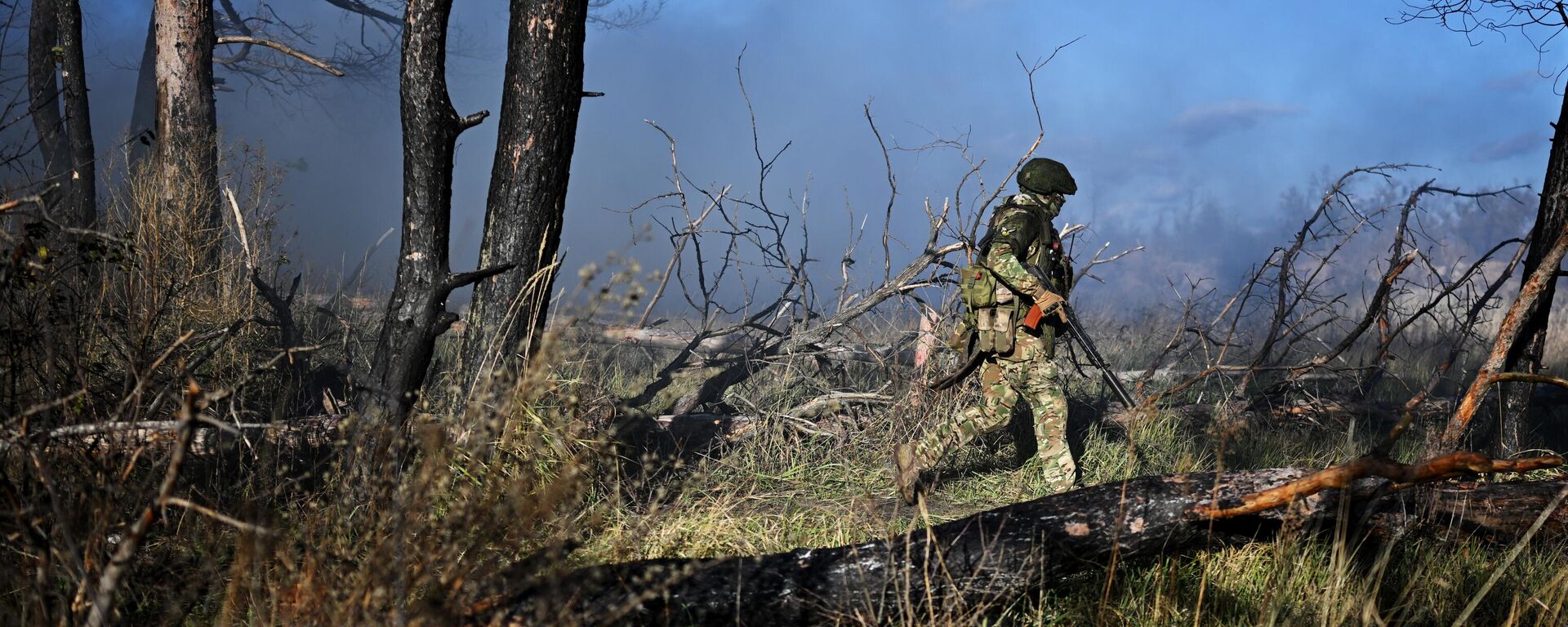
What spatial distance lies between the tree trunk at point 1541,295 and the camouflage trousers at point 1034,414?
244cm

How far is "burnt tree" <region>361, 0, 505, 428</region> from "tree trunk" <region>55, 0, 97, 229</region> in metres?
4.75

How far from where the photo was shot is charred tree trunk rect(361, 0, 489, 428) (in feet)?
14.2

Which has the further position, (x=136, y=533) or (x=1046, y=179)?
(x=1046, y=179)

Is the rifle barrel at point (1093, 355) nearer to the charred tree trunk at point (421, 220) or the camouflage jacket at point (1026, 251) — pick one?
the camouflage jacket at point (1026, 251)

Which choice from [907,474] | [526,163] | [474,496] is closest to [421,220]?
[526,163]

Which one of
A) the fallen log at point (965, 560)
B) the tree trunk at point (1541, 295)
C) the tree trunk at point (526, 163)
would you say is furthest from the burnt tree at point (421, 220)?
the tree trunk at point (1541, 295)

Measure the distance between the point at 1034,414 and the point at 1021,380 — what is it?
199 mm

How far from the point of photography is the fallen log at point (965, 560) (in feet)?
7.98

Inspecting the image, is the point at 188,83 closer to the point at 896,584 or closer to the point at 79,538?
the point at 79,538

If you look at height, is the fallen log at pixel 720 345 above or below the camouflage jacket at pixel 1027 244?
below

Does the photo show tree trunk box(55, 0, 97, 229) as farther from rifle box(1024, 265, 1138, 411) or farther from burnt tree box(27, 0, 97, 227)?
rifle box(1024, 265, 1138, 411)

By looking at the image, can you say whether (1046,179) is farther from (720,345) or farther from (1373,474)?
(720,345)

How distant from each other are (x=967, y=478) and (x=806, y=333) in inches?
66.9

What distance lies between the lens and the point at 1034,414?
511 cm
